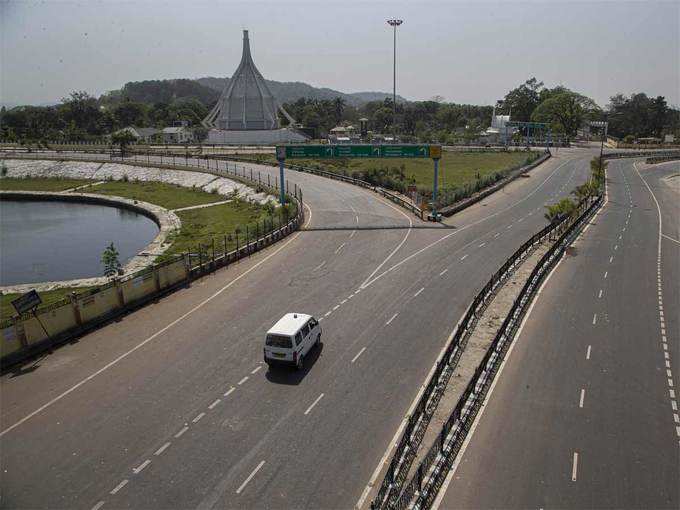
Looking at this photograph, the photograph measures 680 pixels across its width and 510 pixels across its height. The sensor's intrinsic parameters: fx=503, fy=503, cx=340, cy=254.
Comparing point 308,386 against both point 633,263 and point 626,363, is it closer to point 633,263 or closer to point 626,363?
point 626,363

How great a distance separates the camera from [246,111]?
136250mm

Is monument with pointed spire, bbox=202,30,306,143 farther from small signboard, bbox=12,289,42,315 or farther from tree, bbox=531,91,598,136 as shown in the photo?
small signboard, bbox=12,289,42,315

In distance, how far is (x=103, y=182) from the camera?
85.6m

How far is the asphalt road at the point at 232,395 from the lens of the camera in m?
14.5

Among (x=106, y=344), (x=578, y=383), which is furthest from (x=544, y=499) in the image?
(x=106, y=344)

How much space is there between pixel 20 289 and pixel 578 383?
33.4 meters

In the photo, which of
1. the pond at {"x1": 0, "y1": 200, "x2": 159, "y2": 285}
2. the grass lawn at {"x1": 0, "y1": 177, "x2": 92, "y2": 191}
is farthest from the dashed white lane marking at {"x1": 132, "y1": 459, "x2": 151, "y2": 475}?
the grass lawn at {"x1": 0, "y1": 177, "x2": 92, "y2": 191}

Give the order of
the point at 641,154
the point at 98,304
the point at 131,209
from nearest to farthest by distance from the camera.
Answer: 1. the point at 98,304
2. the point at 131,209
3. the point at 641,154

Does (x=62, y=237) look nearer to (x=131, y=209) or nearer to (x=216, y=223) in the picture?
(x=131, y=209)

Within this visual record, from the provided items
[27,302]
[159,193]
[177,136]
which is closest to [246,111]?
[177,136]

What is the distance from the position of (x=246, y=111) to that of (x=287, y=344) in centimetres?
12579

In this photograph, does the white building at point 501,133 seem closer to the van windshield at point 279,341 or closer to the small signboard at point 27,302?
the van windshield at point 279,341

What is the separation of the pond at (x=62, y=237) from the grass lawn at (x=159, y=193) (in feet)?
13.5

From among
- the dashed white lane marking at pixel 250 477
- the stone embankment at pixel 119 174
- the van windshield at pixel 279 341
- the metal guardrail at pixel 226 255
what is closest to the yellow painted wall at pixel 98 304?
the metal guardrail at pixel 226 255
